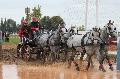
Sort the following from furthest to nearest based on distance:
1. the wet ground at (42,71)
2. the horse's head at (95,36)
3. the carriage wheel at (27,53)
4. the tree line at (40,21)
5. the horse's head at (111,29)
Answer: the tree line at (40,21) → the carriage wheel at (27,53) → the horse's head at (95,36) → the horse's head at (111,29) → the wet ground at (42,71)

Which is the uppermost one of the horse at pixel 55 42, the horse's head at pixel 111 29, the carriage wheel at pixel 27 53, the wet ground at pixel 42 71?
the horse's head at pixel 111 29

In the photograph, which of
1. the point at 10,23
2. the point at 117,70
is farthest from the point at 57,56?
the point at 10,23

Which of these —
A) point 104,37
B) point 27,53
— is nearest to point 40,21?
point 27,53

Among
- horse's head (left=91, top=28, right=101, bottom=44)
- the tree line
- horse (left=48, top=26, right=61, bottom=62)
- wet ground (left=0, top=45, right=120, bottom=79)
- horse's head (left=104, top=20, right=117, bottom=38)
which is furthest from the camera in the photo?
the tree line


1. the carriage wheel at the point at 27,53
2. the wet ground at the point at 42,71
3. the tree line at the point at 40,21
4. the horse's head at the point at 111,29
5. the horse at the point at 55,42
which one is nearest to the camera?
the wet ground at the point at 42,71

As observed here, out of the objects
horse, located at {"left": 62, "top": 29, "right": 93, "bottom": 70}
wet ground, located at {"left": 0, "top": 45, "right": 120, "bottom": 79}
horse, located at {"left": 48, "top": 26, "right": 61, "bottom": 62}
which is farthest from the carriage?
horse, located at {"left": 62, "top": 29, "right": 93, "bottom": 70}

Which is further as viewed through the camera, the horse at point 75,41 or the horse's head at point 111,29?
the horse at point 75,41

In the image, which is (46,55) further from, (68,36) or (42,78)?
(42,78)

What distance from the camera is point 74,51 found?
76.1 ft

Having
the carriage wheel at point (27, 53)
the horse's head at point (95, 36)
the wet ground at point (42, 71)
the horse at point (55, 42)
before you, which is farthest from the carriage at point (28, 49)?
the horse's head at point (95, 36)

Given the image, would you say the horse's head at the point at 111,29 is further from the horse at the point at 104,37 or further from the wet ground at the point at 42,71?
the wet ground at the point at 42,71

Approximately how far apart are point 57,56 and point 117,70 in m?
4.33

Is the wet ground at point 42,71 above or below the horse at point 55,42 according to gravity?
below

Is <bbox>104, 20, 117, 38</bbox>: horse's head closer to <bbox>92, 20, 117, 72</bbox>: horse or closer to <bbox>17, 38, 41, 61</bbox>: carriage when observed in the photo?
<bbox>92, 20, 117, 72</bbox>: horse
